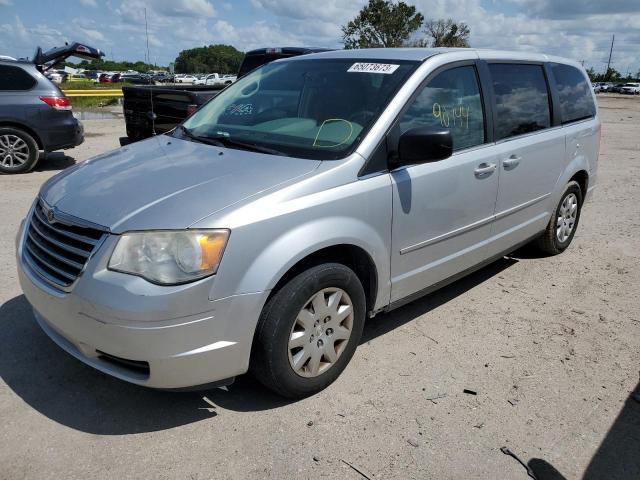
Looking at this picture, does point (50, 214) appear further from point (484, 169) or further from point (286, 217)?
point (484, 169)

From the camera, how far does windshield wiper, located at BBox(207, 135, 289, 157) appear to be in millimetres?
3135

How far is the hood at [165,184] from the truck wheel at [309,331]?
54cm

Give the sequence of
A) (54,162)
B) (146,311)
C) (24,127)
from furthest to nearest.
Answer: (54,162)
(24,127)
(146,311)

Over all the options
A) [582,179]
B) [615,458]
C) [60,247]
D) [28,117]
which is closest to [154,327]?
[60,247]

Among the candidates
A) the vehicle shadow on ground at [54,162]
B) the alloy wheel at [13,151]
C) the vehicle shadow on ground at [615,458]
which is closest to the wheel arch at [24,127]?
the alloy wheel at [13,151]

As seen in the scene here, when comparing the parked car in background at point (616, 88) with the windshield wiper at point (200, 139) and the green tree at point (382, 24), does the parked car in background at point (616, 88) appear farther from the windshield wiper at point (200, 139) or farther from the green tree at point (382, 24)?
the windshield wiper at point (200, 139)

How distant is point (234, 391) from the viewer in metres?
3.05

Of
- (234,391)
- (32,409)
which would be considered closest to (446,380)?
(234,391)

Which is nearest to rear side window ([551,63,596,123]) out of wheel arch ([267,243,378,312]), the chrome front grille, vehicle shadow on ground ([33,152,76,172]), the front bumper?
wheel arch ([267,243,378,312])

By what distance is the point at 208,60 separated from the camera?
4675 inches

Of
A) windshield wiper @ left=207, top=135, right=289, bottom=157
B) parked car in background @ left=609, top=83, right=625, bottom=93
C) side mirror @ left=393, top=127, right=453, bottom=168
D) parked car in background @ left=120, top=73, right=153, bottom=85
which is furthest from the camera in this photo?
parked car in background @ left=609, top=83, right=625, bottom=93

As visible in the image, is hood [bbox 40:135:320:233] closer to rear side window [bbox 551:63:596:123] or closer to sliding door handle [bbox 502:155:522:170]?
sliding door handle [bbox 502:155:522:170]

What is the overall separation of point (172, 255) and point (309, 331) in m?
0.85

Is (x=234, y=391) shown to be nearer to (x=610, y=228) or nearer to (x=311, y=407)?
(x=311, y=407)
